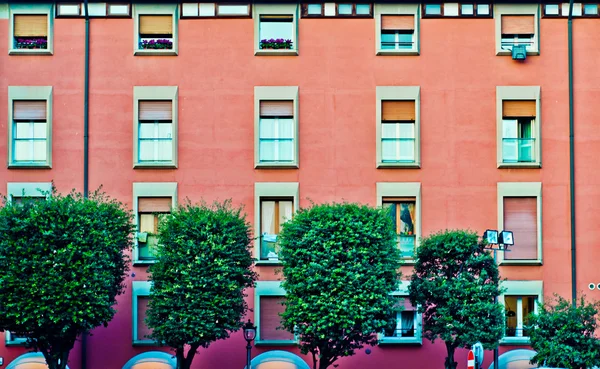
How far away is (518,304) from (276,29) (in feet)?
39.1

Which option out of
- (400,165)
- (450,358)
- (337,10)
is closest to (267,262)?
(400,165)

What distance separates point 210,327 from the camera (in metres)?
31.0

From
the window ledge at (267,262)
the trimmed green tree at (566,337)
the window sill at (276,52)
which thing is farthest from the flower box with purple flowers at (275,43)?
the trimmed green tree at (566,337)

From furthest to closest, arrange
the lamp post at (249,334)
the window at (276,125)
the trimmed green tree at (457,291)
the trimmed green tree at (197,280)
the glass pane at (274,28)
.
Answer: the glass pane at (274,28) → the window at (276,125) → the lamp post at (249,334) → the trimmed green tree at (457,291) → the trimmed green tree at (197,280)

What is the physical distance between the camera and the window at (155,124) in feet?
115

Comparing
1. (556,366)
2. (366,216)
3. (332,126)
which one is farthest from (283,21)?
(556,366)

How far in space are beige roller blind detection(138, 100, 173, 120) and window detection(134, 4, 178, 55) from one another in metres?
1.77

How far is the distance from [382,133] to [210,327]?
8.82 meters

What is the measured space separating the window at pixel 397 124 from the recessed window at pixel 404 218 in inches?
51.4

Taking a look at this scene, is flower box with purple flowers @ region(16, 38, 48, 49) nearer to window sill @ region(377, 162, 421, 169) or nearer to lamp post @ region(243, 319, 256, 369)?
lamp post @ region(243, 319, 256, 369)

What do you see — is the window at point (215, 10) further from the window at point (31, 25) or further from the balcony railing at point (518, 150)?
the balcony railing at point (518, 150)

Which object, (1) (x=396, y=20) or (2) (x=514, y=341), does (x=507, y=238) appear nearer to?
(2) (x=514, y=341)

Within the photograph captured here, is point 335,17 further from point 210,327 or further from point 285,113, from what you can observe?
point 210,327

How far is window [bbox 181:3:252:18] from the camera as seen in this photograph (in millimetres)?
35406
